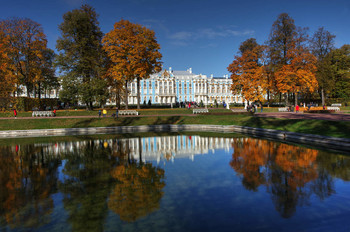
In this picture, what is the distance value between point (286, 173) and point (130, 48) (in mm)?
33191

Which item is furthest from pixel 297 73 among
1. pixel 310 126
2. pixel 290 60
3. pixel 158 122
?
pixel 158 122

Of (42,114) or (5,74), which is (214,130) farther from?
(5,74)

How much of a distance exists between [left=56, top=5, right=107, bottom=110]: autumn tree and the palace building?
55.3m

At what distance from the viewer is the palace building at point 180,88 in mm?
100312

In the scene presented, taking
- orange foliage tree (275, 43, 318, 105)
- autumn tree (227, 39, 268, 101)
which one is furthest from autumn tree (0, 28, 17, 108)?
orange foliage tree (275, 43, 318, 105)

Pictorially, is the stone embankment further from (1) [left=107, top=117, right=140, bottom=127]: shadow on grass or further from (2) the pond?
(2) the pond

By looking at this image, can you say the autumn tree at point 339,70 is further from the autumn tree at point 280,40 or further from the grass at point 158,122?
the grass at point 158,122

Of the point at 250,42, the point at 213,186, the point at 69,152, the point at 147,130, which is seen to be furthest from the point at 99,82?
the point at 250,42

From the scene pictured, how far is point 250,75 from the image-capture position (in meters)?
45.7

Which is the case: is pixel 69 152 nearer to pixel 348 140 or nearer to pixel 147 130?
pixel 147 130

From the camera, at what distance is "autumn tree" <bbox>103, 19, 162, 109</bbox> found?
3672cm

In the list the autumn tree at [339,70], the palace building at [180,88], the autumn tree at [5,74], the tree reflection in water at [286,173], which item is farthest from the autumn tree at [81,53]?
the palace building at [180,88]

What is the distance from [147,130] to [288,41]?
34.6 metres

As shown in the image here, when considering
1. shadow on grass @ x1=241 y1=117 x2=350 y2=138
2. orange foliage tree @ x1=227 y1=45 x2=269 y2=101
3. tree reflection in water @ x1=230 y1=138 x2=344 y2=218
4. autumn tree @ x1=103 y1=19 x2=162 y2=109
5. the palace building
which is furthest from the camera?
the palace building
